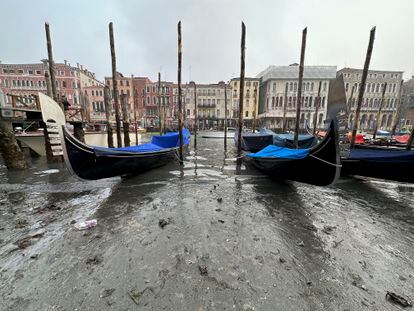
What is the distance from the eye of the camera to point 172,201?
5.01 m

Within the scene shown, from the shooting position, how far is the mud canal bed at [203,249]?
83.3 inches

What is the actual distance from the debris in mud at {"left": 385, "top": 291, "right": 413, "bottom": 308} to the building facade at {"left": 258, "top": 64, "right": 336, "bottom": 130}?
38939mm

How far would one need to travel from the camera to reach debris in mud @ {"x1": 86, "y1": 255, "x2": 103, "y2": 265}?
8.65ft

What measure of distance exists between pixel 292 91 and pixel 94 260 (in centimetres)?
4184

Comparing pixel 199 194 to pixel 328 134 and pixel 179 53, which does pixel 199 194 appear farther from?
pixel 179 53

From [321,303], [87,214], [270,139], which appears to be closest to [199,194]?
[87,214]

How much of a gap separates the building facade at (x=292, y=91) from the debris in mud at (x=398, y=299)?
38.9 meters

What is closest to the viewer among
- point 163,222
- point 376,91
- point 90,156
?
point 163,222

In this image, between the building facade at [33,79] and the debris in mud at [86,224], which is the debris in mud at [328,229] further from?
the building facade at [33,79]

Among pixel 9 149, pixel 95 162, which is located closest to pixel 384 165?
pixel 95 162

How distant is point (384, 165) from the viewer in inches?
215

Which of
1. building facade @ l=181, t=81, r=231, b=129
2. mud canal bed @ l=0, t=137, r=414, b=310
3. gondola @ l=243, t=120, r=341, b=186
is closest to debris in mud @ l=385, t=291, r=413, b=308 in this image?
mud canal bed @ l=0, t=137, r=414, b=310

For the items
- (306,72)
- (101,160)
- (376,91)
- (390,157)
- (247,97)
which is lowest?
(101,160)

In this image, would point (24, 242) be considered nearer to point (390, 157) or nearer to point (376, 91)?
point (390, 157)
